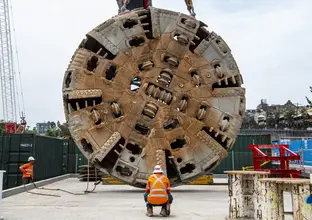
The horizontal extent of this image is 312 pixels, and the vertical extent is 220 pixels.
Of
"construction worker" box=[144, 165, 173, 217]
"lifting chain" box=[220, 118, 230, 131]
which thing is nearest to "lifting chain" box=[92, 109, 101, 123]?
"lifting chain" box=[220, 118, 230, 131]

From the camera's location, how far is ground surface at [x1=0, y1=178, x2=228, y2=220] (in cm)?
809

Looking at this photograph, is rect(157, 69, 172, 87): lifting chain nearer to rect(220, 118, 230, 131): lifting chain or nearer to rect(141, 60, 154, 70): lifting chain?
rect(141, 60, 154, 70): lifting chain

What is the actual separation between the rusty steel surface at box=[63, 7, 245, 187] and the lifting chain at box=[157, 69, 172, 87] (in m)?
0.01

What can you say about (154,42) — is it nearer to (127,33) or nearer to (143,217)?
(127,33)

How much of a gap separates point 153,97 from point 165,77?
84cm

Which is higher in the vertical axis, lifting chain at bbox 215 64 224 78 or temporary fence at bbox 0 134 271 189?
lifting chain at bbox 215 64 224 78

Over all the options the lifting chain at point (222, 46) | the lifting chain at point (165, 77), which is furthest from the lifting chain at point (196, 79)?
the lifting chain at point (222, 46)

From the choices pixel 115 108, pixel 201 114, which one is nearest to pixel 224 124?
pixel 201 114

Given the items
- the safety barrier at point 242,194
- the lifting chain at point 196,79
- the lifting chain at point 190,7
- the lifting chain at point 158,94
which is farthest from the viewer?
the lifting chain at point 190,7

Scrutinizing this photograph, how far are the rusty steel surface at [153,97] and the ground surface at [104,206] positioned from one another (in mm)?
927

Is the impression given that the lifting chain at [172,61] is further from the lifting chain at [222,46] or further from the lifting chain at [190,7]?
the lifting chain at [190,7]

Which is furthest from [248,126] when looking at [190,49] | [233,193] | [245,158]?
[233,193]

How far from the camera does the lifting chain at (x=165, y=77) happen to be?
12664mm

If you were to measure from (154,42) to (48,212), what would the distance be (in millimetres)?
6926
